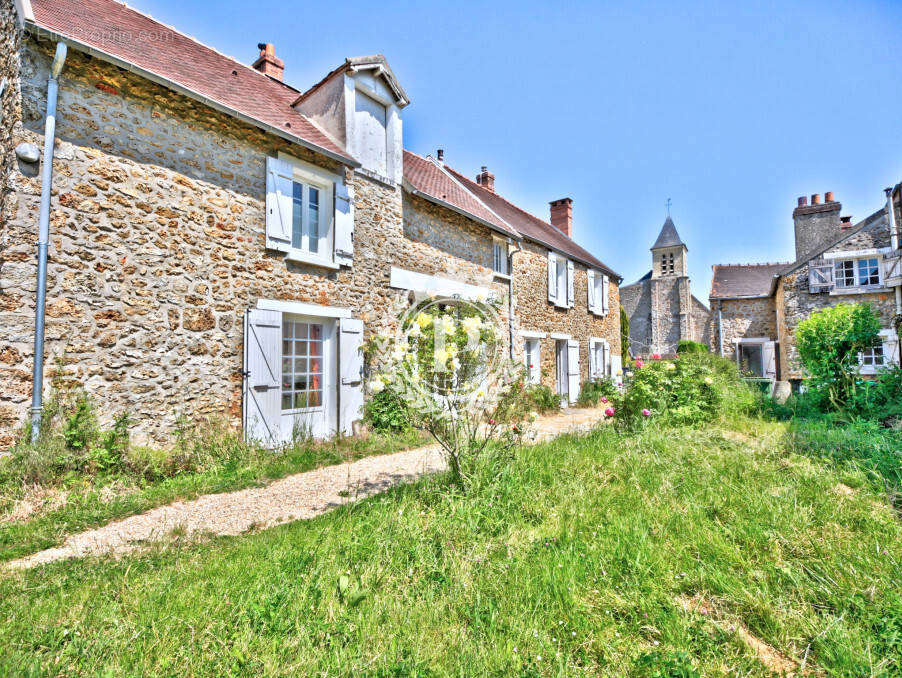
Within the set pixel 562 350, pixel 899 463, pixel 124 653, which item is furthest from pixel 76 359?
pixel 562 350

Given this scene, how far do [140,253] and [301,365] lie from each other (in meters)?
2.45

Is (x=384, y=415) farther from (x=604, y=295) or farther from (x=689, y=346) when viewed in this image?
(x=689, y=346)

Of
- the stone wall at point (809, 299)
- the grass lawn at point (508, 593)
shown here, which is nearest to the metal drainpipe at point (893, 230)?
the stone wall at point (809, 299)

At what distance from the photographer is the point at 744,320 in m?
20.2

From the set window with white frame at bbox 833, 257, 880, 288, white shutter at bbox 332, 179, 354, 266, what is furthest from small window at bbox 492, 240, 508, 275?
window with white frame at bbox 833, 257, 880, 288

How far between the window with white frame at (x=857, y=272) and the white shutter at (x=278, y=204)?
17.9 metres

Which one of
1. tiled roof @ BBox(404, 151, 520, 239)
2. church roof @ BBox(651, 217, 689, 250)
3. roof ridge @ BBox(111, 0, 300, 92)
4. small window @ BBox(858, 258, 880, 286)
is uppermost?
church roof @ BBox(651, 217, 689, 250)

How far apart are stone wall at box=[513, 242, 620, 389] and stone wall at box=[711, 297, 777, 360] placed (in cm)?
965

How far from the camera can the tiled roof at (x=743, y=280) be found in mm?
20277

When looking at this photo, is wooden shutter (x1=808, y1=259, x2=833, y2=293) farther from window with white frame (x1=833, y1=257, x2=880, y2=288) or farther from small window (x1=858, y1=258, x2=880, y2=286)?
small window (x1=858, y1=258, x2=880, y2=286)

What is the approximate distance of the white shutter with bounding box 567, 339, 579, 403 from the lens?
1238 cm

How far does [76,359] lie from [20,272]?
919 millimetres

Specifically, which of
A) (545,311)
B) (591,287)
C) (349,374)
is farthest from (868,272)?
(349,374)

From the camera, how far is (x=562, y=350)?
12539 millimetres
